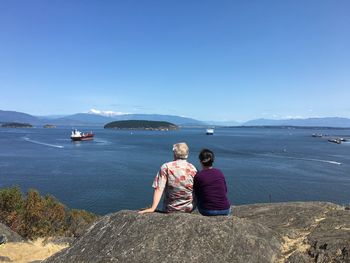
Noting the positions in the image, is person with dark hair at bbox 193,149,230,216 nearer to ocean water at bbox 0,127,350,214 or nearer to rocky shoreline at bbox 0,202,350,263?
rocky shoreline at bbox 0,202,350,263

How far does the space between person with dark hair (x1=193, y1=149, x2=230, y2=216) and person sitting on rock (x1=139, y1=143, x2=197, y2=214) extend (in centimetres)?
20

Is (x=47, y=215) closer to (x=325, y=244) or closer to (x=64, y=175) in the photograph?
(x=325, y=244)

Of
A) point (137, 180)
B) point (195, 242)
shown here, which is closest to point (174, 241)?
point (195, 242)

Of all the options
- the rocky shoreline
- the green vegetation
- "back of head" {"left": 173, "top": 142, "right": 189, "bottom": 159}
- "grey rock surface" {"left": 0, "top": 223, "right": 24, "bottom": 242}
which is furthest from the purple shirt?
the green vegetation

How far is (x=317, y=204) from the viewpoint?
37.1ft

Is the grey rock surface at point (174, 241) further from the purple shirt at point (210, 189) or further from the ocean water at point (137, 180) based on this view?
the ocean water at point (137, 180)

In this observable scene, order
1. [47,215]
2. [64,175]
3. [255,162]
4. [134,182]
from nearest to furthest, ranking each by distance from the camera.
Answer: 1. [47,215]
2. [134,182]
3. [64,175]
4. [255,162]

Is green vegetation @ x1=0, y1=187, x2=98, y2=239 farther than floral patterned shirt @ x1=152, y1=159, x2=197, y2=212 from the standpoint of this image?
Yes

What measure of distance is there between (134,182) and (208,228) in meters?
53.4

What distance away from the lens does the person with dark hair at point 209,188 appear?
7.73m

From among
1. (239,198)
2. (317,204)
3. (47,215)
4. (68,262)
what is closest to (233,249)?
(68,262)

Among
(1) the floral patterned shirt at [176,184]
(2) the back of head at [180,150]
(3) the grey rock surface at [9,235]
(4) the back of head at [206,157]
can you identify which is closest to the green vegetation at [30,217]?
(3) the grey rock surface at [9,235]

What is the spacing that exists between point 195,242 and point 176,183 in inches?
52.9

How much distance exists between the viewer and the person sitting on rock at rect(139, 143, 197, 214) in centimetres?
775
